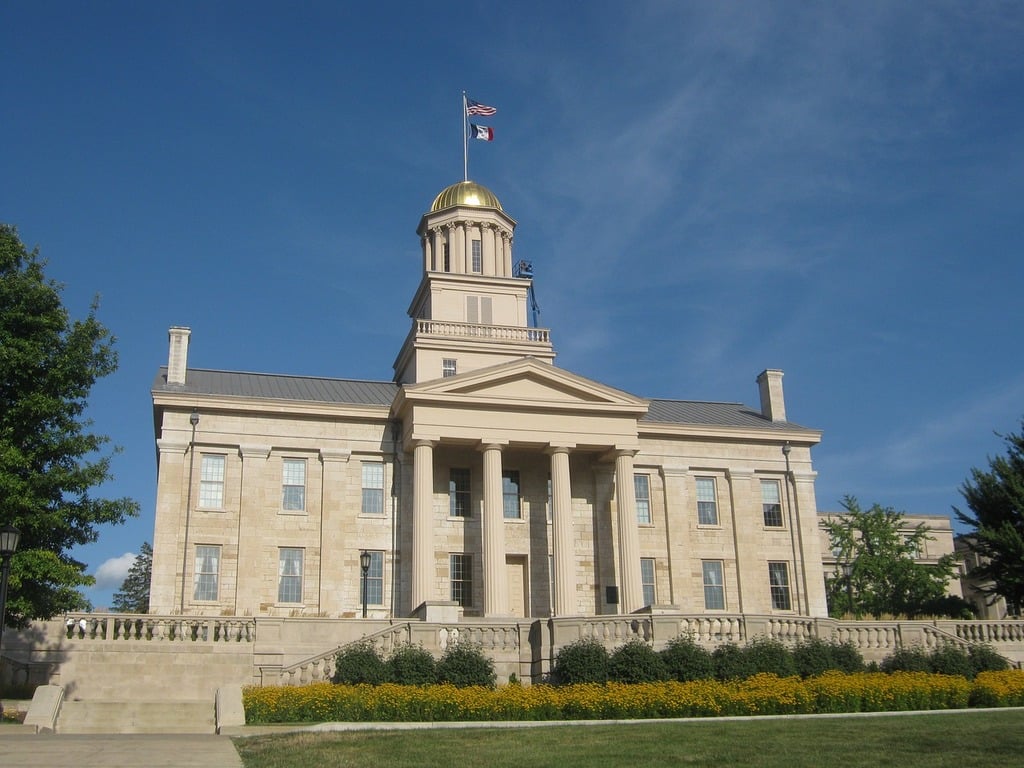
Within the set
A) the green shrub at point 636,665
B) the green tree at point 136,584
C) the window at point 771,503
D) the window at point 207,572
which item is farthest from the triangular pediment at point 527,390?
the green tree at point 136,584

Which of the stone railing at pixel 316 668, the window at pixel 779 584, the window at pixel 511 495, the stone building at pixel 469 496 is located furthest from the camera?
the window at pixel 779 584

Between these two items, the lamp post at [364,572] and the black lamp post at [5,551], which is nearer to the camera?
the black lamp post at [5,551]

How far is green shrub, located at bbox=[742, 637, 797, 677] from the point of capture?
2911 centimetres

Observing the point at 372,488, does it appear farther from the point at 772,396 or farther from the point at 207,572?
the point at 772,396

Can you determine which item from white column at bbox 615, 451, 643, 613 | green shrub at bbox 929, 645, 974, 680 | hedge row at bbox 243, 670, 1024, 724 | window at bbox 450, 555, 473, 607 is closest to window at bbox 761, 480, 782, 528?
white column at bbox 615, 451, 643, 613

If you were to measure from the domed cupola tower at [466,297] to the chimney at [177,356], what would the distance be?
9692 mm

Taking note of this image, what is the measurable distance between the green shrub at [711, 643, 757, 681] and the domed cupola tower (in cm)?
1969

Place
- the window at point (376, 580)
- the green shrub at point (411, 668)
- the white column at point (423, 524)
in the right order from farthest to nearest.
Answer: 1. the window at point (376, 580)
2. the white column at point (423, 524)
3. the green shrub at point (411, 668)

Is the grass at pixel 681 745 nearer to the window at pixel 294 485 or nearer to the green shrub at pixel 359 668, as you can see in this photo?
the green shrub at pixel 359 668

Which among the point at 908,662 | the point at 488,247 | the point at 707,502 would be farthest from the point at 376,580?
the point at 908,662

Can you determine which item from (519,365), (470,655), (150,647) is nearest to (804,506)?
(519,365)

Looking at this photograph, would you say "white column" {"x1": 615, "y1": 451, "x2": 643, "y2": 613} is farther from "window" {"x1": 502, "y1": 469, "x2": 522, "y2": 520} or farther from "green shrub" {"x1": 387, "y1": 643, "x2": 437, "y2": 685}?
"green shrub" {"x1": 387, "y1": 643, "x2": 437, "y2": 685}

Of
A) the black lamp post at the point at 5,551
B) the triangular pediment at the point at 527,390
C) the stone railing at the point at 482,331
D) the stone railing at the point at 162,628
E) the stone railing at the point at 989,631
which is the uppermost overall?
the stone railing at the point at 482,331

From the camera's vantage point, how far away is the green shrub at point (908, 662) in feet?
98.3
